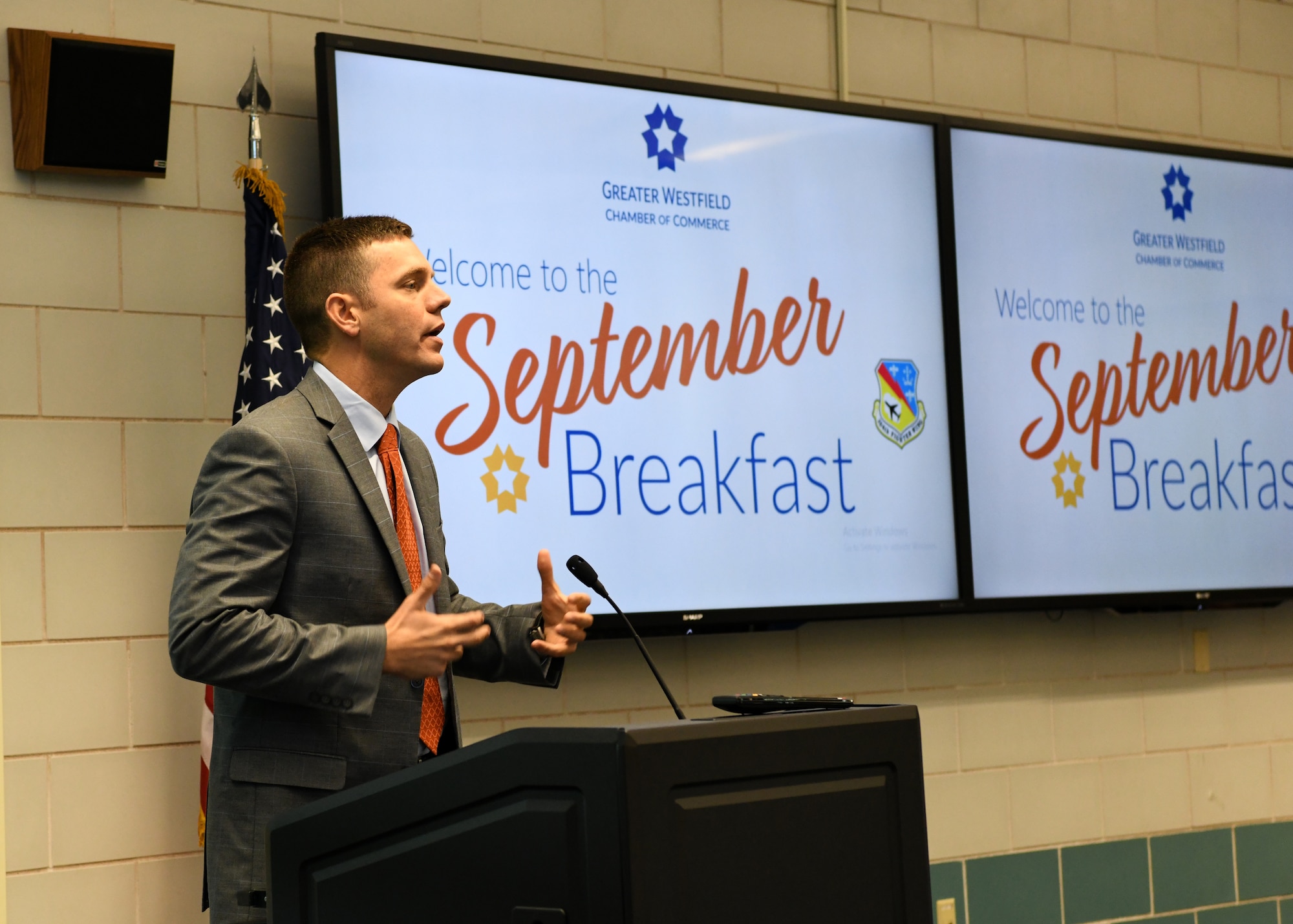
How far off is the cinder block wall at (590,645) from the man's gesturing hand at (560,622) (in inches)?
45.7

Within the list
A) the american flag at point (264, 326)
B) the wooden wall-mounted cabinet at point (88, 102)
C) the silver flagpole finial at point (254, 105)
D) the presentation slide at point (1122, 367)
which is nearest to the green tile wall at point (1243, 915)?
the presentation slide at point (1122, 367)

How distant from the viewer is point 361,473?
73.7 inches

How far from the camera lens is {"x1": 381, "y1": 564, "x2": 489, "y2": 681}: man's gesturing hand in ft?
5.21

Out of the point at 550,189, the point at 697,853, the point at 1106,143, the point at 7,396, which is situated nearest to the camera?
the point at 697,853

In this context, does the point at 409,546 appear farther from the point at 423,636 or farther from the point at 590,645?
the point at 590,645

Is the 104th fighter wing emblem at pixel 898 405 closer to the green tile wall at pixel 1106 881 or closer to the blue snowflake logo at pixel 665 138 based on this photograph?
the blue snowflake logo at pixel 665 138

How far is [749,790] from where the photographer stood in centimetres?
119

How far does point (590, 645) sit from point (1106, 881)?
5.42ft

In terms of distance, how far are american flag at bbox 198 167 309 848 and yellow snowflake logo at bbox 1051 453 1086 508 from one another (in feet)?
6.60

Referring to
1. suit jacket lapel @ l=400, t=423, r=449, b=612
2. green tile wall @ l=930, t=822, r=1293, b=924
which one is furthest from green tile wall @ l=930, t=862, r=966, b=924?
suit jacket lapel @ l=400, t=423, r=449, b=612

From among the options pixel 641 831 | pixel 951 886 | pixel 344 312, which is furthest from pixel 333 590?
pixel 951 886

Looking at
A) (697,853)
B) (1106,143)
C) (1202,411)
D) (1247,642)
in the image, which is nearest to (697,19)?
(1106,143)

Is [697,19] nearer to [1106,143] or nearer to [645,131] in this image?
[645,131]

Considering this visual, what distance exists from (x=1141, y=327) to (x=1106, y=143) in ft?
1.70
